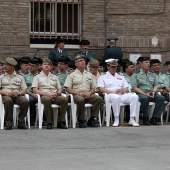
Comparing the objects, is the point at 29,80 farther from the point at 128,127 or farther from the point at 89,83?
the point at 128,127

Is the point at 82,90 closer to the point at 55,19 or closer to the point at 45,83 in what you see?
the point at 45,83

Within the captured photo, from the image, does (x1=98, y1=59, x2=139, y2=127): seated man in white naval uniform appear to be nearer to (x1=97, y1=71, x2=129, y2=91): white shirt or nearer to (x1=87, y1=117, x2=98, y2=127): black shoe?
(x1=97, y1=71, x2=129, y2=91): white shirt

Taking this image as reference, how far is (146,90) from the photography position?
59.1 feet

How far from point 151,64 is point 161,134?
3900 millimetres

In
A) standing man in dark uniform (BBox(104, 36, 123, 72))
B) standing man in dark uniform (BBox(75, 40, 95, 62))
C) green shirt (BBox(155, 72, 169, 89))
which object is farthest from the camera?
standing man in dark uniform (BBox(104, 36, 123, 72))

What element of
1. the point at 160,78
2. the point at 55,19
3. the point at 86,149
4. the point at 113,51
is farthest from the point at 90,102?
the point at 55,19

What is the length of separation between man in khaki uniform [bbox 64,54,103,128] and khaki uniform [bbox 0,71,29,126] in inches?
46.2

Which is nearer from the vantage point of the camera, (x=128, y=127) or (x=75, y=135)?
(x=75, y=135)

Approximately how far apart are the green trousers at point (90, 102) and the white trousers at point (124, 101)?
0.36 metres

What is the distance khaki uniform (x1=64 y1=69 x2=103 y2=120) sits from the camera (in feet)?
54.7

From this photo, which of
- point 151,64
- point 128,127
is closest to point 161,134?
point 128,127

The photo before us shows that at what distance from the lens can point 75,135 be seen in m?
14.8

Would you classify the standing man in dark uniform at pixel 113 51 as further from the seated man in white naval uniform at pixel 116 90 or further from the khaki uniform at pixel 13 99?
the khaki uniform at pixel 13 99

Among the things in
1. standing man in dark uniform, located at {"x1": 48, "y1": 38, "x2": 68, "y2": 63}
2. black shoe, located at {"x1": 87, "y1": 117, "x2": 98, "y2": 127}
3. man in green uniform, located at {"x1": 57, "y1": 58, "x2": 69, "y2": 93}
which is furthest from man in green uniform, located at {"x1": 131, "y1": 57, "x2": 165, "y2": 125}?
standing man in dark uniform, located at {"x1": 48, "y1": 38, "x2": 68, "y2": 63}
